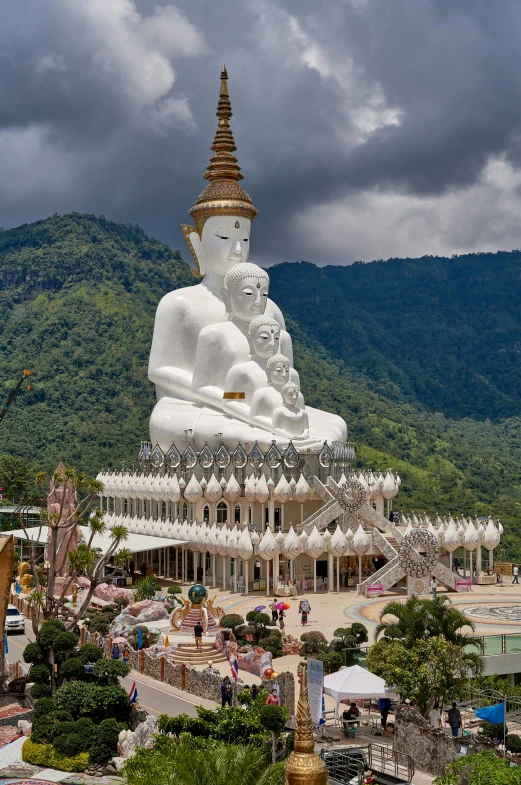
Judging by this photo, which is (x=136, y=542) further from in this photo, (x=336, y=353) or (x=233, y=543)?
(x=336, y=353)

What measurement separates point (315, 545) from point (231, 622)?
28.9 ft

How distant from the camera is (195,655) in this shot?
27125 millimetres

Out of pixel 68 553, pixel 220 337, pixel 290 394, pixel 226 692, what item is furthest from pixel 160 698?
pixel 220 337

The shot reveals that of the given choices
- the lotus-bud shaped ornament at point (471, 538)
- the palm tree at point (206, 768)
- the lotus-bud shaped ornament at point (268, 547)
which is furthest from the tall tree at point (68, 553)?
the lotus-bud shaped ornament at point (471, 538)

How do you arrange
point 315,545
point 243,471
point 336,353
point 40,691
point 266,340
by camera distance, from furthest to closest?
1. point 336,353
2. point 266,340
3. point 243,471
4. point 315,545
5. point 40,691

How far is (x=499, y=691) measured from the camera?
22172 millimetres

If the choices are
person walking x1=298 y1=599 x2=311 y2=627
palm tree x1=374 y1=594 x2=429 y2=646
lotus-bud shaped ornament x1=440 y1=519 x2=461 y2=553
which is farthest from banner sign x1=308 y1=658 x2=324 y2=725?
lotus-bud shaped ornament x1=440 y1=519 x2=461 y2=553

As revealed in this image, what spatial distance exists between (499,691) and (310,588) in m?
17.9

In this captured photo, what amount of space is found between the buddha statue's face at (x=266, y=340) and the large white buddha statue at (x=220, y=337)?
4 cm

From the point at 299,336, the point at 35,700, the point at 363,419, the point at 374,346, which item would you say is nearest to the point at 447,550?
the point at 35,700

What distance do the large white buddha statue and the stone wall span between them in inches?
964

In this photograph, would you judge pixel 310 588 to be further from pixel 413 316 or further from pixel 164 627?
pixel 413 316

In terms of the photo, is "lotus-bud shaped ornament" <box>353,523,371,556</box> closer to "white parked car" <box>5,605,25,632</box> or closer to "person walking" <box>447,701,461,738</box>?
"white parked car" <box>5,605,25,632</box>

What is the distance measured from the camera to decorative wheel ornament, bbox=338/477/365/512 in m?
40.7
